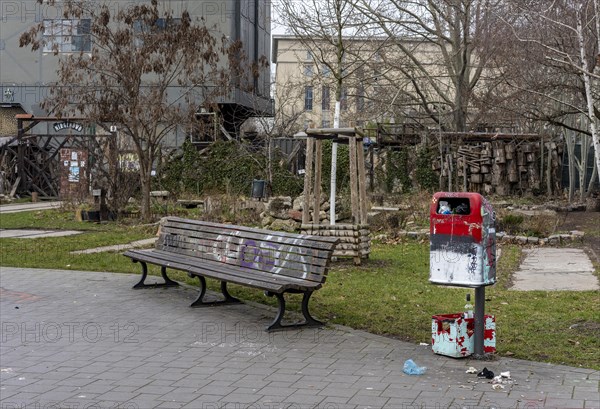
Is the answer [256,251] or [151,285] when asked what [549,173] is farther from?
[256,251]

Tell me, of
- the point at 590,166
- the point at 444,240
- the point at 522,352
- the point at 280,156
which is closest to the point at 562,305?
the point at 522,352

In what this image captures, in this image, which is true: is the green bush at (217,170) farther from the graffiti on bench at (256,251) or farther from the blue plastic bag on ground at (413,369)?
the blue plastic bag on ground at (413,369)

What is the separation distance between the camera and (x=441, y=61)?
3077 centimetres

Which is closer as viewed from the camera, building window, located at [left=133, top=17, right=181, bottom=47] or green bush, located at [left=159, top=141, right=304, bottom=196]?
building window, located at [left=133, top=17, right=181, bottom=47]

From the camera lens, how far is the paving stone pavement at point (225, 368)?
5625 millimetres

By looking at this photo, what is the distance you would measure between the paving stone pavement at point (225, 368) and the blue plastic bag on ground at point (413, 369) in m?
0.07

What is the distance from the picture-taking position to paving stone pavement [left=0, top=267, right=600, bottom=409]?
5.62m

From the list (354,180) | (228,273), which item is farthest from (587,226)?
(228,273)

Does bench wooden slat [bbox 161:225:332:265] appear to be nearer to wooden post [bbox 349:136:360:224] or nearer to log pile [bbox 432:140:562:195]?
wooden post [bbox 349:136:360:224]

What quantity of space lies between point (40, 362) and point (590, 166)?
25.5 meters

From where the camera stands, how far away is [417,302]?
365 inches

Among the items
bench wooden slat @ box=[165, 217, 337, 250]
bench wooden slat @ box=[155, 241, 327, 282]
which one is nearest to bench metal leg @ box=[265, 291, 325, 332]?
bench wooden slat @ box=[155, 241, 327, 282]

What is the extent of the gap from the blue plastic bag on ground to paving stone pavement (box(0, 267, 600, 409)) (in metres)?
0.07

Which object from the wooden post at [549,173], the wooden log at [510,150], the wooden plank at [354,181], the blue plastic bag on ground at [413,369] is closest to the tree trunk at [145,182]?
the wooden plank at [354,181]
